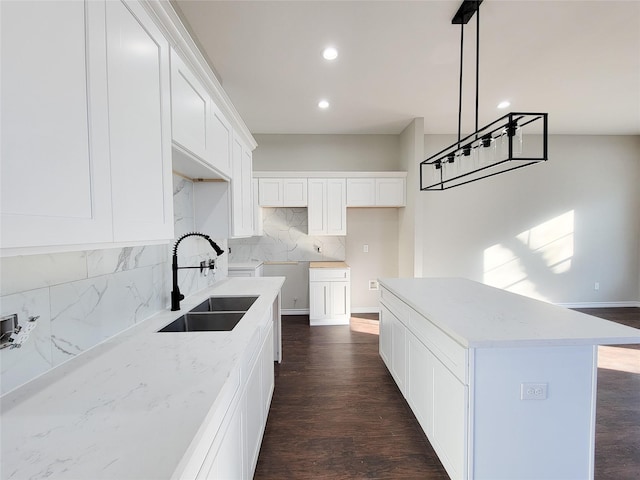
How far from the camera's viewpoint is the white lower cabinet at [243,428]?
A: 92 centimetres

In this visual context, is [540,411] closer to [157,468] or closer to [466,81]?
[157,468]

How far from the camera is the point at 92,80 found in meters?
0.81

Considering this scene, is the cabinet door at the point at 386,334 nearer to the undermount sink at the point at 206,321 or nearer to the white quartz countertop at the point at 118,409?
the undermount sink at the point at 206,321

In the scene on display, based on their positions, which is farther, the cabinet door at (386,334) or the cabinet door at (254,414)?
the cabinet door at (386,334)

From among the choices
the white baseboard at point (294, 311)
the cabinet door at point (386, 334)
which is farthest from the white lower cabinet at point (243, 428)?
the white baseboard at point (294, 311)

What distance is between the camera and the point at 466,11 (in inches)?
79.7

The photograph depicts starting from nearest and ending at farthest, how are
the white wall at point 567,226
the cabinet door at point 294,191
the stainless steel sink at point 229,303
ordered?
the stainless steel sink at point 229,303 < the cabinet door at point 294,191 < the white wall at point 567,226

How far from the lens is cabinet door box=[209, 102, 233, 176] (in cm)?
186

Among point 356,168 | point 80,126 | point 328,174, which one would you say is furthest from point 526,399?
point 356,168

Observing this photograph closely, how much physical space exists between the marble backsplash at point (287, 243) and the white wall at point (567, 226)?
228 cm

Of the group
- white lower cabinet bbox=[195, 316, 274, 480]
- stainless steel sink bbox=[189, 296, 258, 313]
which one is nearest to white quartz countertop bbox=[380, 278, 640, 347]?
white lower cabinet bbox=[195, 316, 274, 480]

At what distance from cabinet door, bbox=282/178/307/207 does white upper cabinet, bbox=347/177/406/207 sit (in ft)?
2.32

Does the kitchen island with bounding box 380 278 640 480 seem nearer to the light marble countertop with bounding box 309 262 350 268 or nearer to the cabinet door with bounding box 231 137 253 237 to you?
the cabinet door with bounding box 231 137 253 237

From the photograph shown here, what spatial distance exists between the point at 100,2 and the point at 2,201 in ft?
2.29
